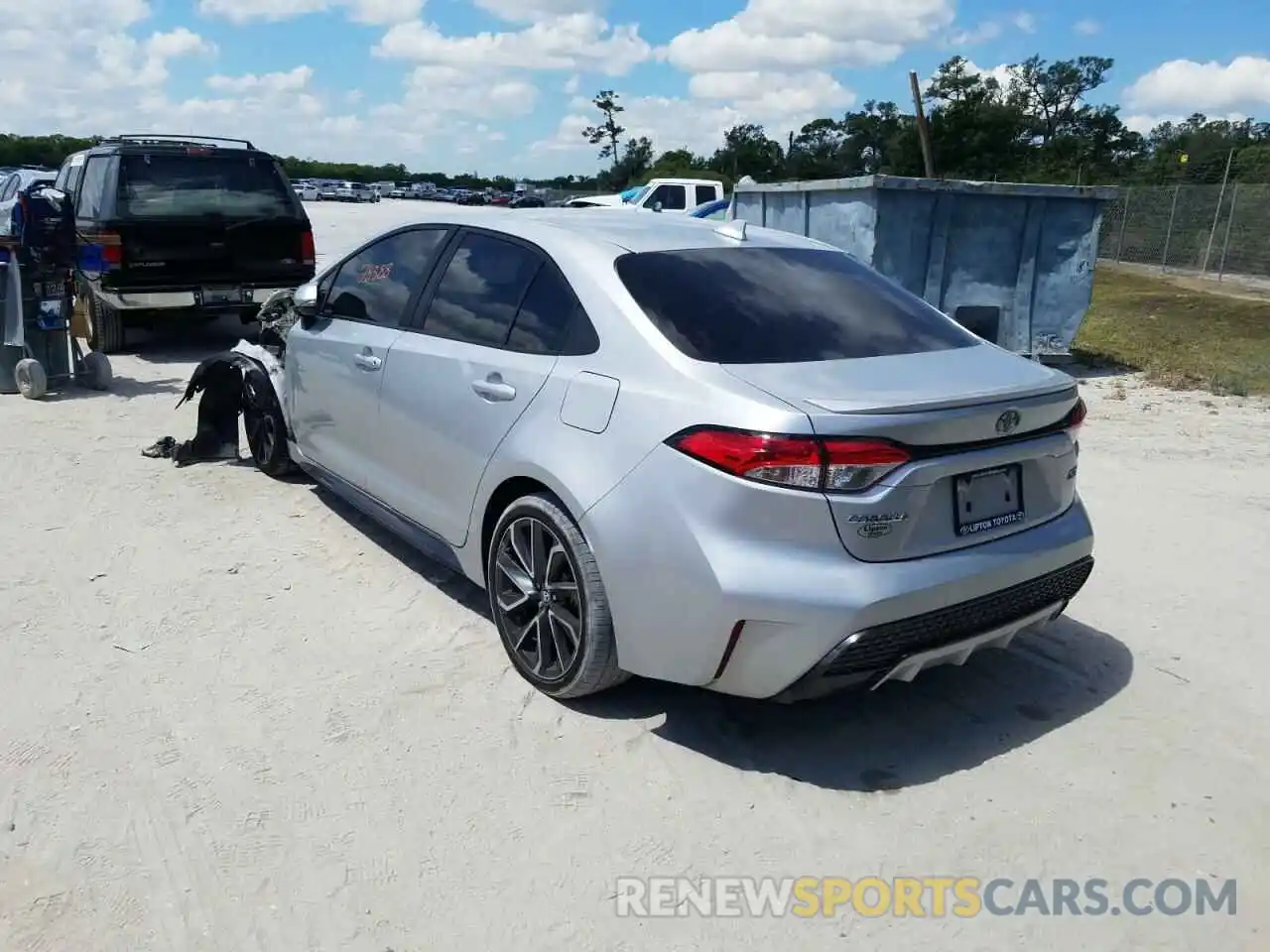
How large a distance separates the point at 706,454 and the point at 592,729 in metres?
1.13

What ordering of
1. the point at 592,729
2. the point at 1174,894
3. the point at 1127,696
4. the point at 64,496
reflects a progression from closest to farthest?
the point at 1174,894
the point at 592,729
the point at 1127,696
the point at 64,496

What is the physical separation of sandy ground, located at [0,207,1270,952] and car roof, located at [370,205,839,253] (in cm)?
163

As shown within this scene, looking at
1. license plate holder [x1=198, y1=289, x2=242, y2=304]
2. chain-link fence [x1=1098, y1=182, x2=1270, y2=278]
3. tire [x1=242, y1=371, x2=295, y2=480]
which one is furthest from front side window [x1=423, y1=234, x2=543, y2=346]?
chain-link fence [x1=1098, y1=182, x2=1270, y2=278]

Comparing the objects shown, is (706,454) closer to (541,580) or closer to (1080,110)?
(541,580)

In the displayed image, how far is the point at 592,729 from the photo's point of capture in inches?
139

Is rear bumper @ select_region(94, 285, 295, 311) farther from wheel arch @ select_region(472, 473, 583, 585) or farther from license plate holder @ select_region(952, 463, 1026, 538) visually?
license plate holder @ select_region(952, 463, 1026, 538)

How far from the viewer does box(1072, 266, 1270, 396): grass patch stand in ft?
33.3

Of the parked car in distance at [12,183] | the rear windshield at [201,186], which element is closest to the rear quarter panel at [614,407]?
the rear windshield at [201,186]

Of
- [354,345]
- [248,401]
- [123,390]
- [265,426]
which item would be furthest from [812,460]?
[123,390]

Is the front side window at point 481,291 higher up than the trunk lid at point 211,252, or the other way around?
the front side window at point 481,291

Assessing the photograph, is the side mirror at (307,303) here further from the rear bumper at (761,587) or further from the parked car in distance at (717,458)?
the rear bumper at (761,587)

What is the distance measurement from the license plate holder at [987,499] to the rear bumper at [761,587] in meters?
0.07

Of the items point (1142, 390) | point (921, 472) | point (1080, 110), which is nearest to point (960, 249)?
point (1142, 390)

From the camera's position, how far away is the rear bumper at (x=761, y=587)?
2.93 meters
